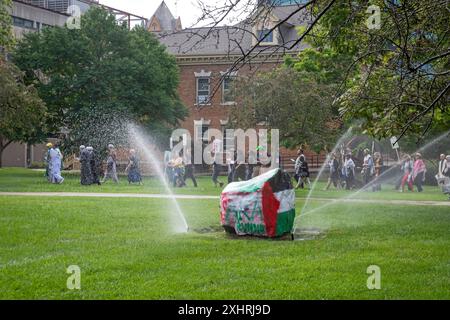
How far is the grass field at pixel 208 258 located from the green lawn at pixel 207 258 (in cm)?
1

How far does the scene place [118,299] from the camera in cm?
782

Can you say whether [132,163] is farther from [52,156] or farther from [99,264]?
[99,264]

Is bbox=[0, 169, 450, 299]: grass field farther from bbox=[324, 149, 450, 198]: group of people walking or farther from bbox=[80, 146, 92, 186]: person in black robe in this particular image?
bbox=[324, 149, 450, 198]: group of people walking

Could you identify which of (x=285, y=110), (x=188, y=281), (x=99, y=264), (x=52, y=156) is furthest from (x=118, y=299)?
(x=285, y=110)

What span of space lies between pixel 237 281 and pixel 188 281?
1.91ft

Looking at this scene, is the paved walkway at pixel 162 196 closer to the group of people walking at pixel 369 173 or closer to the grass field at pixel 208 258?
the grass field at pixel 208 258

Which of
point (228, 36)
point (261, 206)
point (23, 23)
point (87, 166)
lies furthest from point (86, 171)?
point (23, 23)

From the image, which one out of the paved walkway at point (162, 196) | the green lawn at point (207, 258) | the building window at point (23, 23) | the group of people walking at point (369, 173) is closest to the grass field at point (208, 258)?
the green lawn at point (207, 258)

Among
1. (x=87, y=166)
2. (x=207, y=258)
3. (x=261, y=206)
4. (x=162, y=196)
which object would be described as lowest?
(x=207, y=258)

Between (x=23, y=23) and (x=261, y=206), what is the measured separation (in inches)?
2043

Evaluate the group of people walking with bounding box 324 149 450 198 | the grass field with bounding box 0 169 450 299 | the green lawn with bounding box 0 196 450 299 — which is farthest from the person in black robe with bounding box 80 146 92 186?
the green lawn with bounding box 0 196 450 299

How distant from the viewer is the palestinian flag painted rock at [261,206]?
12547 mm

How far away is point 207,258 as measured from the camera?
34.7 feet

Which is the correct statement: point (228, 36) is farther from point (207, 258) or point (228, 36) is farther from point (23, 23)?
point (23, 23)
